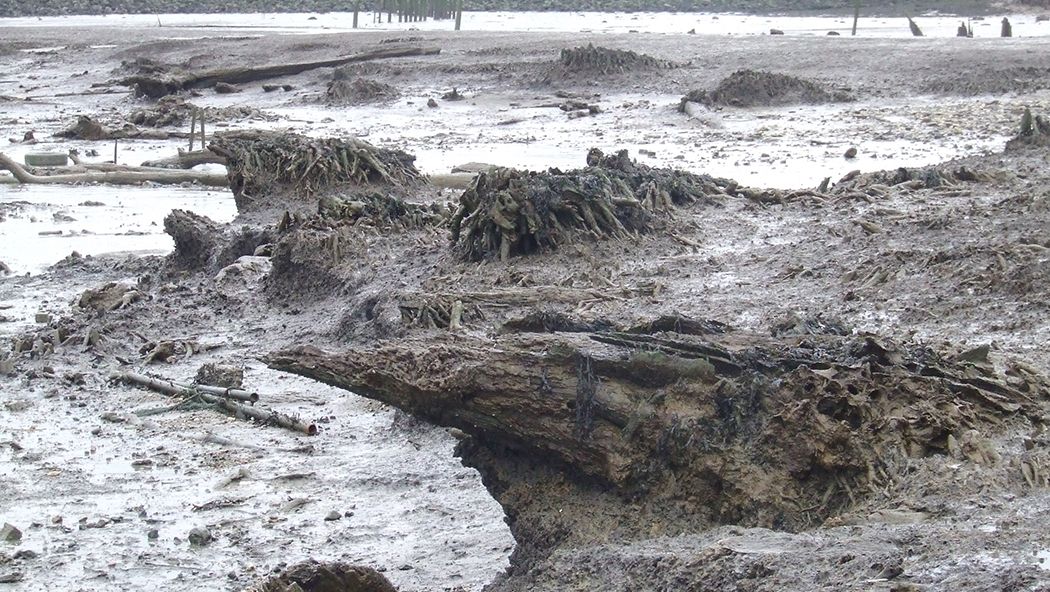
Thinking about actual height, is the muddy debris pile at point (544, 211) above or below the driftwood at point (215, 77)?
above

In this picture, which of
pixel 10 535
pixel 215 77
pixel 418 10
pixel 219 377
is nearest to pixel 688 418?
pixel 10 535

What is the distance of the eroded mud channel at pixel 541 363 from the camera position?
4.88m

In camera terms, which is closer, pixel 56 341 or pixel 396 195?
pixel 56 341

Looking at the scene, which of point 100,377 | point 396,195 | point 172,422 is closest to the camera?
point 172,422

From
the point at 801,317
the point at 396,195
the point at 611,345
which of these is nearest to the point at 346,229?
the point at 396,195

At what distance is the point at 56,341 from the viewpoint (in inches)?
367

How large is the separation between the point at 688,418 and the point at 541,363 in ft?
1.83

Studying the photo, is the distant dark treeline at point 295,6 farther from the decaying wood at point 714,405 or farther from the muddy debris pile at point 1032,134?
the decaying wood at point 714,405

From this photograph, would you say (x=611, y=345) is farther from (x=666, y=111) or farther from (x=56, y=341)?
(x=666, y=111)

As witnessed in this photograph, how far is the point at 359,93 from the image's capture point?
74.5ft

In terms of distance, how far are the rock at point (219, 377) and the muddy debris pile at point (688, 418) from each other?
2.83 m

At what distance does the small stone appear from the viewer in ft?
20.4

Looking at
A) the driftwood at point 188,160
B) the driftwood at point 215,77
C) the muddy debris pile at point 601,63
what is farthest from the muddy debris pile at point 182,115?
the muddy debris pile at point 601,63

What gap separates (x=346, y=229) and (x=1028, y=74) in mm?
11882
